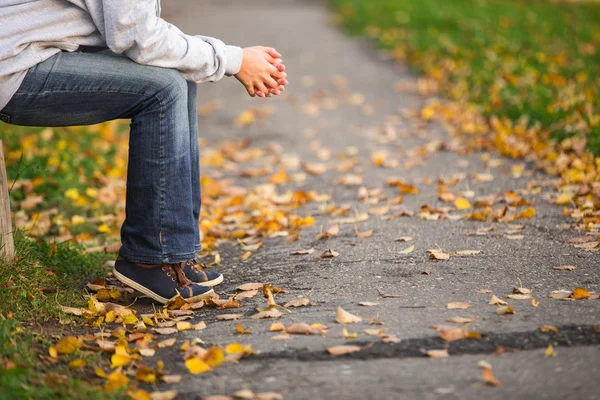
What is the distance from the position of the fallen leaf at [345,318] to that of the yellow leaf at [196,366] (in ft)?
1.75

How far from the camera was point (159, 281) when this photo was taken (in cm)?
300

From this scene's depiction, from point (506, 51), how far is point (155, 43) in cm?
711

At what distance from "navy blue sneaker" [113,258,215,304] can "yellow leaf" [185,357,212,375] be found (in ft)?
2.11

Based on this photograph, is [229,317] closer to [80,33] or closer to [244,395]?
[244,395]

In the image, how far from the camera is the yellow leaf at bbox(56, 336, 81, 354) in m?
2.48

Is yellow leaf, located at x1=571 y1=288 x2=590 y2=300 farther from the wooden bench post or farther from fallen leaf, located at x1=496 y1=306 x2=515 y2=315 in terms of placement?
the wooden bench post

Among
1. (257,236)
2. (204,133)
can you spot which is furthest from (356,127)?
(257,236)

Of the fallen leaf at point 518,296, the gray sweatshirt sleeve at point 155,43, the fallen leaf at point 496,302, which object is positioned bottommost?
the fallen leaf at point 496,302

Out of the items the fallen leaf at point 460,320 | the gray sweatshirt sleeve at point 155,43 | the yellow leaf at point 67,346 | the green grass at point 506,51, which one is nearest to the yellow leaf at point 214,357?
the yellow leaf at point 67,346

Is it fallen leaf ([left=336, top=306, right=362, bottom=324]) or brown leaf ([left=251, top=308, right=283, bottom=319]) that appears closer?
fallen leaf ([left=336, top=306, right=362, bottom=324])

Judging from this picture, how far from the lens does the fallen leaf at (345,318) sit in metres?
2.67

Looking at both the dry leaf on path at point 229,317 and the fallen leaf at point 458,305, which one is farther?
the dry leaf on path at point 229,317

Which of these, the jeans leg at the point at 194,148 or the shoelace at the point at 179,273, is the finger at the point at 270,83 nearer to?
the jeans leg at the point at 194,148

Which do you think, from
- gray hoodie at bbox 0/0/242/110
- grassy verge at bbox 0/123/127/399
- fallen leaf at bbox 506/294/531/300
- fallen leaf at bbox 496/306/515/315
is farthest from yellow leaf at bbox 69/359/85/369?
fallen leaf at bbox 506/294/531/300
